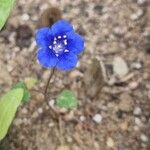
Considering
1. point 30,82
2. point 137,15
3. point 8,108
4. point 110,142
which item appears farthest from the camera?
point 137,15

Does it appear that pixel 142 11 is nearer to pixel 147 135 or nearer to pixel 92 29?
pixel 92 29

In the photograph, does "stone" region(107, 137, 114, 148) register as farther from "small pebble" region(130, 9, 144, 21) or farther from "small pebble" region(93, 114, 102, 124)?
"small pebble" region(130, 9, 144, 21)

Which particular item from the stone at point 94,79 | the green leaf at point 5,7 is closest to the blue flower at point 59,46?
the green leaf at point 5,7

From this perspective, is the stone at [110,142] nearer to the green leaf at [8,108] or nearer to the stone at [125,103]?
the stone at [125,103]

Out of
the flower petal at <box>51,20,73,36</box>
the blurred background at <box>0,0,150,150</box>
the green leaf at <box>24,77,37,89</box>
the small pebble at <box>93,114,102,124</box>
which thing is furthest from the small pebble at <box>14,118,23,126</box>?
the flower petal at <box>51,20,73,36</box>

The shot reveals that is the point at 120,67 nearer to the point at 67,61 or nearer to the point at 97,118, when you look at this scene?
the point at 97,118

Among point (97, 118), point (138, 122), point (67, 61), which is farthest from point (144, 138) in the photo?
point (67, 61)
